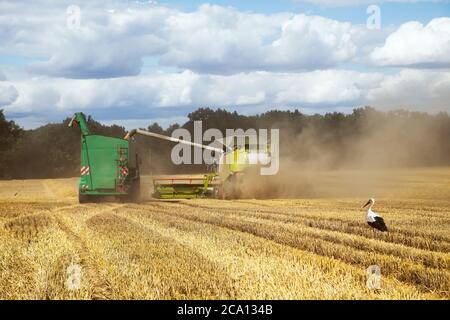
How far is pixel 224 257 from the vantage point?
10.0 metres

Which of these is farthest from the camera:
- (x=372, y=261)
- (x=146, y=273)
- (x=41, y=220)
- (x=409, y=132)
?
(x=409, y=132)

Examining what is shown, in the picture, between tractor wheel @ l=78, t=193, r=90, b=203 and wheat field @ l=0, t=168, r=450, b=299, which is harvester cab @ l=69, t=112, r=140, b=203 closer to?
tractor wheel @ l=78, t=193, r=90, b=203

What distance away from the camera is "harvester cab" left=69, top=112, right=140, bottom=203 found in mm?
27172

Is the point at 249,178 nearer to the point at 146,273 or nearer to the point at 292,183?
the point at 292,183

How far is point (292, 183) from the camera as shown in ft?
103

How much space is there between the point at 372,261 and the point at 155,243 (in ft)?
13.6

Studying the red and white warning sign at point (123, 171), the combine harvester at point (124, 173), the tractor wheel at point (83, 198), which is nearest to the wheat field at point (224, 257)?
the tractor wheel at point (83, 198)

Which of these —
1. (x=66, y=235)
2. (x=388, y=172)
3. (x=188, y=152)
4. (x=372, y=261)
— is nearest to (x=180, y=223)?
(x=66, y=235)

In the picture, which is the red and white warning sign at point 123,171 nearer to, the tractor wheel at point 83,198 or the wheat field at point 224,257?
the tractor wheel at point 83,198

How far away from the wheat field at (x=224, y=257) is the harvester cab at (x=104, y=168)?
30.1 feet

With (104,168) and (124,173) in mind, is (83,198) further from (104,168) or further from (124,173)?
(124,173)

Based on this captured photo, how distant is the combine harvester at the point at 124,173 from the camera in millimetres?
A: 27219

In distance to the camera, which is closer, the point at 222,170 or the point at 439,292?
the point at 439,292

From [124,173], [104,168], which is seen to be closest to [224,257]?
[124,173]
